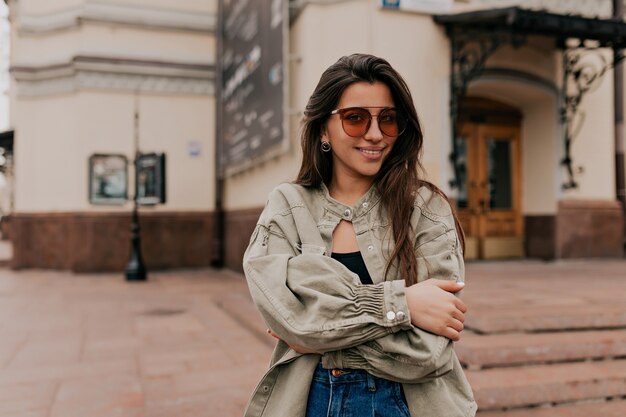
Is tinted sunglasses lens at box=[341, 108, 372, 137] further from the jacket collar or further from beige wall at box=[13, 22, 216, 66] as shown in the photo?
beige wall at box=[13, 22, 216, 66]

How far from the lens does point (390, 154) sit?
158 cm

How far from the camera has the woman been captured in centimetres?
130

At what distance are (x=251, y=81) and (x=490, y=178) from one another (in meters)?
4.65

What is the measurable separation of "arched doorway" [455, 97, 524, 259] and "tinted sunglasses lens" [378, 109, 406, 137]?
8292 mm

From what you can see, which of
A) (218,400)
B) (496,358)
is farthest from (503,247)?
(218,400)

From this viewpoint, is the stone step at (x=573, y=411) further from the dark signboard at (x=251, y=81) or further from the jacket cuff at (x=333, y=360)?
the dark signboard at (x=251, y=81)

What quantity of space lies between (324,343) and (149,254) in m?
10.2

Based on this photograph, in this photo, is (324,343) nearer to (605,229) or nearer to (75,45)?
(605,229)

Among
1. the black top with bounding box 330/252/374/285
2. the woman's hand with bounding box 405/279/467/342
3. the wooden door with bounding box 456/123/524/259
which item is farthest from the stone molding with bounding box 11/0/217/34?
the woman's hand with bounding box 405/279/467/342

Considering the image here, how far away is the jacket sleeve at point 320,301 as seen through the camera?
4.22ft

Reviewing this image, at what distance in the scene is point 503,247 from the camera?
31.6 ft

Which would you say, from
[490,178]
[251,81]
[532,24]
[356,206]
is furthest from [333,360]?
[490,178]

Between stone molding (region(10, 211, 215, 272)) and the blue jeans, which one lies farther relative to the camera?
stone molding (region(10, 211, 215, 272))

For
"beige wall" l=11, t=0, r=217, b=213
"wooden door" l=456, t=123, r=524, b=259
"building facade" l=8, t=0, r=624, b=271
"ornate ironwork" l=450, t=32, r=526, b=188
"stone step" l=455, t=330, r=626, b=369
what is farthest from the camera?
"beige wall" l=11, t=0, r=217, b=213
